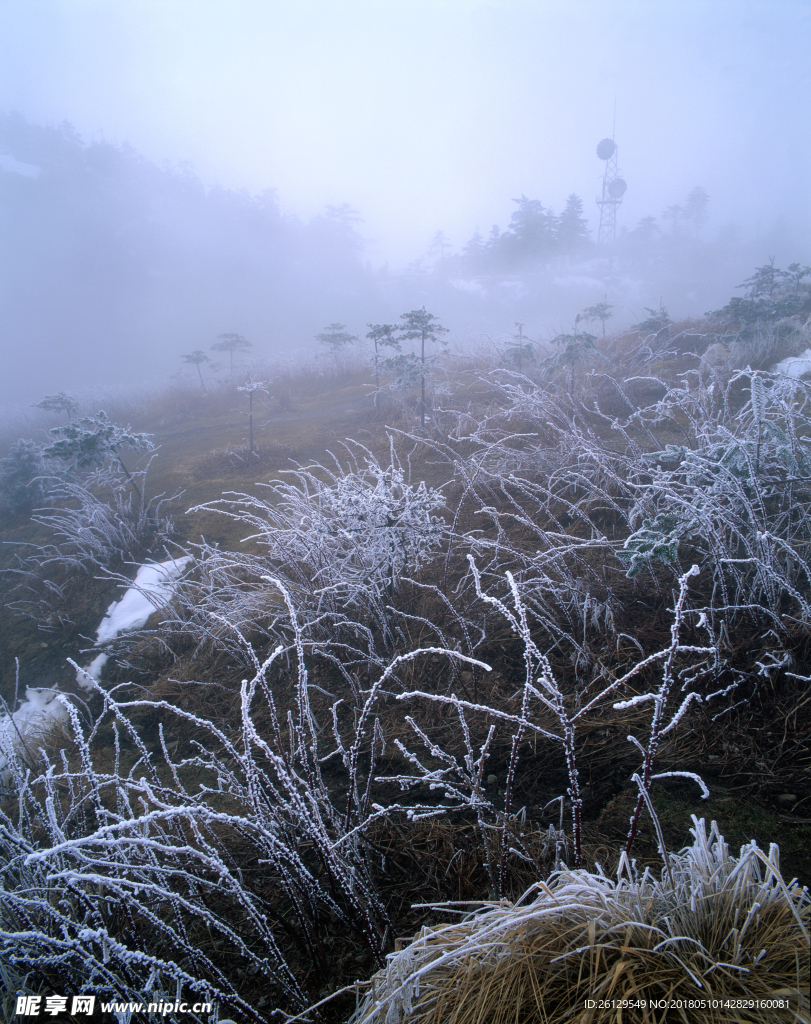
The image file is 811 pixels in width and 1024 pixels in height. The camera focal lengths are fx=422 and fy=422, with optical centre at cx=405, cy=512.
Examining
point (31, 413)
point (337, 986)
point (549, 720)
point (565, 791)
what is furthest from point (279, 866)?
point (31, 413)

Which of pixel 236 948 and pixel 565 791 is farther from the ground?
pixel 565 791

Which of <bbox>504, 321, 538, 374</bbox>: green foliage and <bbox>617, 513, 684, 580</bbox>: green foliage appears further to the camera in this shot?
<bbox>504, 321, 538, 374</bbox>: green foliage

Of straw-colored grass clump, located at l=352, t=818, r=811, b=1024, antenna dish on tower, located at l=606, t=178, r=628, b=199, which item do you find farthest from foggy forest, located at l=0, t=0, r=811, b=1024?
antenna dish on tower, located at l=606, t=178, r=628, b=199

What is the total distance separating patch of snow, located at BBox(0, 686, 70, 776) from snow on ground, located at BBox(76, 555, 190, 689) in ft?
0.60

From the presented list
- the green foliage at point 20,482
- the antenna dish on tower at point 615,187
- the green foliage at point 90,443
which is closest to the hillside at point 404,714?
the green foliage at point 90,443

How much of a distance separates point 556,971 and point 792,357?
6.93m

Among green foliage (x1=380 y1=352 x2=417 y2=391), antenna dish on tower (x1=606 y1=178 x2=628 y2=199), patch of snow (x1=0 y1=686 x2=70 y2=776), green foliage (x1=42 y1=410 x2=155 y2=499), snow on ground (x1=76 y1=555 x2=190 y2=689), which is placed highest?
antenna dish on tower (x1=606 y1=178 x2=628 y2=199)

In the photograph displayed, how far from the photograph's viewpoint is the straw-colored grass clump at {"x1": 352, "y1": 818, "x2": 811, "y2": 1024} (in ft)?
2.03

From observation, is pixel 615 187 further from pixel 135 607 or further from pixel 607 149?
pixel 135 607

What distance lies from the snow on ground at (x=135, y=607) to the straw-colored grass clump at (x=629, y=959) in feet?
8.40

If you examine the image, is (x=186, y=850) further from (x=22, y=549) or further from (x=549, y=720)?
(x=22, y=549)

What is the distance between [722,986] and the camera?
633mm

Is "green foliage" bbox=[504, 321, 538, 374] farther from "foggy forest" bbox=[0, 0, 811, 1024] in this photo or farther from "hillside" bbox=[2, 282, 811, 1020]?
"hillside" bbox=[2, 282, 811, 1020]

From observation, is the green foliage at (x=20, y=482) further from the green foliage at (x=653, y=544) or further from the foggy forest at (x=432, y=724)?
the green foliage at (x=653, y=544)
